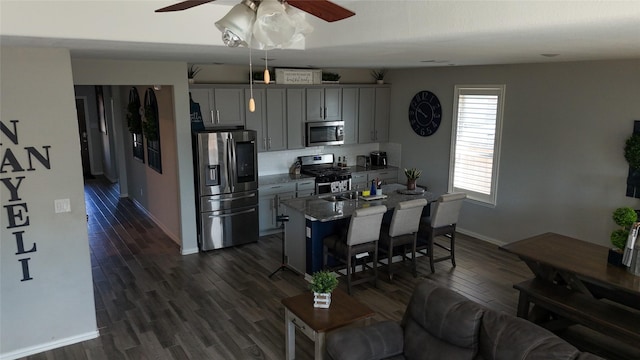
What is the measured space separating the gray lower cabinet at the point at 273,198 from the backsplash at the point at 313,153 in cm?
57

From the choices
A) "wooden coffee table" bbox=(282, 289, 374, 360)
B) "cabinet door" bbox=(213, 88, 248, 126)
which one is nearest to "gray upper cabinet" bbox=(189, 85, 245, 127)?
"cabinet door" bbox=(213, 88, 248, 126)

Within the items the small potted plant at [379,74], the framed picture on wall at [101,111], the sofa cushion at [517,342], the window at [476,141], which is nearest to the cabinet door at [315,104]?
the small potted plant at [379,74]

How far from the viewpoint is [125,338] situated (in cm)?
441

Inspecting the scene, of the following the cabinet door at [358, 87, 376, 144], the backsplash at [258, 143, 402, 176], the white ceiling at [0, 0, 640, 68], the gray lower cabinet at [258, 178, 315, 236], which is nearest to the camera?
the white ceiling at [0, 0, 640, 68]

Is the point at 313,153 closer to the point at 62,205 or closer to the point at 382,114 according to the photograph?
the point at 382,114

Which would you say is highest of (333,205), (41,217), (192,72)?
(192,72)

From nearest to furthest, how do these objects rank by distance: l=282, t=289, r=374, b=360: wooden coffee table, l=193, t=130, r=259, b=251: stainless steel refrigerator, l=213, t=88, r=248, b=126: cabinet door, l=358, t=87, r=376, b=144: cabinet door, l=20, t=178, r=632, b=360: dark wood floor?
l=282, t=289, r=374, b=360: wooden coffee table, l=20, t=178, r=632, b=360: dark wood floor, l=193, t=130, r=259, b=251: stainless steel refrigerator, l=213, t=88, r=248, b=126: cabinet door, l=358, t=87, r=376, b=144: cabinet door

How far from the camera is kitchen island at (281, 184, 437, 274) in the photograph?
5.39 m

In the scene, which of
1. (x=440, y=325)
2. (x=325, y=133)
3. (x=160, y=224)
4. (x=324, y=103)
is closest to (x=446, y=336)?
(x=440, y=325)

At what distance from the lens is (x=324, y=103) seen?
7.71 metres

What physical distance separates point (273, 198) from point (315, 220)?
6.49 ft

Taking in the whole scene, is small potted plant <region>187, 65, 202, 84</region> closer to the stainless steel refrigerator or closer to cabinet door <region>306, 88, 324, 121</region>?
the stainless steel refrigerator

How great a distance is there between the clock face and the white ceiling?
13.5 feet

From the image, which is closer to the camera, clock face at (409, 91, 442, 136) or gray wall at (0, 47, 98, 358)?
gray wall at (0, 47, 98, 358)
